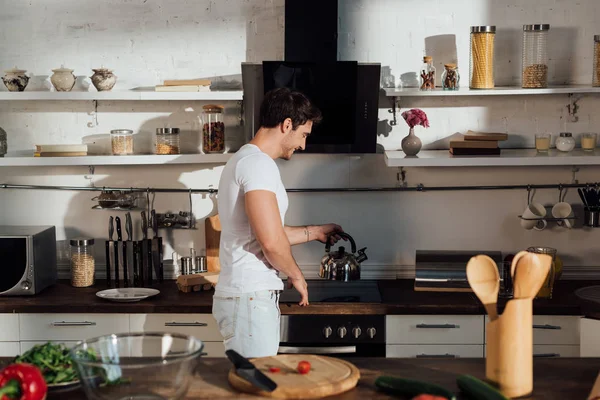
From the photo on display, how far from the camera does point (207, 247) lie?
452 centimetres

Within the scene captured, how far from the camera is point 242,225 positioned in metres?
3.21

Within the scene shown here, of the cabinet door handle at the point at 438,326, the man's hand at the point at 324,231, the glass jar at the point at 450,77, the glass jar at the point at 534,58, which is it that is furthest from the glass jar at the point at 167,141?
the glass jar at the point at 534,58

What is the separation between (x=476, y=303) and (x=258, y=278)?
50.4 inches

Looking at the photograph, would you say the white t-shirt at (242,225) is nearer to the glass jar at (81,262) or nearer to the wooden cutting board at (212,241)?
the wooden cutting board at (212,241)

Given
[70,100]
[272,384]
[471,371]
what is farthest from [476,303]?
[70,100]

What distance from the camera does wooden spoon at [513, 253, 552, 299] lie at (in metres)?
2.14

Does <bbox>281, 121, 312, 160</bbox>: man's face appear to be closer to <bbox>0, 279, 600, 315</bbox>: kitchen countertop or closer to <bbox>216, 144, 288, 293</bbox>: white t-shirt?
<bbox>216, 144, 288, 293</bbox>: white t-shirt

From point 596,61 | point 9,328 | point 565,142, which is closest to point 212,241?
point 9,328

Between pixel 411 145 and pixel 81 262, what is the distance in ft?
5.90

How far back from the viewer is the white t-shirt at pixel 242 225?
3.14m

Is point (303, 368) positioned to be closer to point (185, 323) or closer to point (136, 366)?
point (136, 366)

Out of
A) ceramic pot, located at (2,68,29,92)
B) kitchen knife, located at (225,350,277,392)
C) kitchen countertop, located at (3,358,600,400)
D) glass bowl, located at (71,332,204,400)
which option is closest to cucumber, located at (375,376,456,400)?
kitchen countertop, located at (3,358,600,400)

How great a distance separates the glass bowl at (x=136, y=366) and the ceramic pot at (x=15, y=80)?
2556 millimetres

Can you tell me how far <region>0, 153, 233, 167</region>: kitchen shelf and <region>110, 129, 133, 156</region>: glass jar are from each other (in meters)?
0.06
